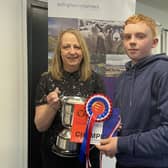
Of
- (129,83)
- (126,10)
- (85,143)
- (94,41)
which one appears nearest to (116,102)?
(129,83)

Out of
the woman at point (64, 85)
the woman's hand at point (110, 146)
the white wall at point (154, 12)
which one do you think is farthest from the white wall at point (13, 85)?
the white wall at point (154, 12)

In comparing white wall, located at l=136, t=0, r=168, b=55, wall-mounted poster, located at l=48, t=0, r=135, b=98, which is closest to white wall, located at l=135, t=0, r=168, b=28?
white wall, located at l=136, t=0, r=168, b=55

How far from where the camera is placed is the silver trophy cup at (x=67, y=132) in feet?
4.58

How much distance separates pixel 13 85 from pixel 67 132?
0.83 metres

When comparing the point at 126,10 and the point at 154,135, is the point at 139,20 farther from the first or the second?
the point at 126,10

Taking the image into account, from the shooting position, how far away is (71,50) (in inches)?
63.0

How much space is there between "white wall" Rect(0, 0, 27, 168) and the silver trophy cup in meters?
0.72

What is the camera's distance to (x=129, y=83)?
4.22 feet

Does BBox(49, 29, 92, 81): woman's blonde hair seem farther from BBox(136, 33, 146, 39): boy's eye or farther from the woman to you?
BBox(136, 33, 146, 39): boy's eye

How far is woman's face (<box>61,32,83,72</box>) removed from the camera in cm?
161

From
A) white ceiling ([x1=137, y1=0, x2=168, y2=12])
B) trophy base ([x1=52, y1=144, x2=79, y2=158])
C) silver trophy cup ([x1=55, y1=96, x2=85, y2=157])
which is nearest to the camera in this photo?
silver trophy cup ([x1=55, y1=96, x2=85, y2=157])

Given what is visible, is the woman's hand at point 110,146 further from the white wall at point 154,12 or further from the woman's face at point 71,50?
the white wall at point 154,12

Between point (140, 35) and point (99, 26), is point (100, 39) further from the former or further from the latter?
point (140, 35)

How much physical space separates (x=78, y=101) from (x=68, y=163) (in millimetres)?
397
